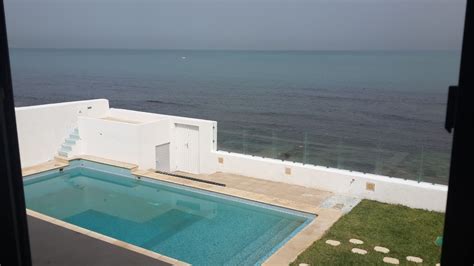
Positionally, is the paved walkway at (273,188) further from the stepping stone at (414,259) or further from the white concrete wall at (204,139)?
the stepping stone at (414,259)

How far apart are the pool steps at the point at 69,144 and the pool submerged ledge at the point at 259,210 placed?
0.36 m

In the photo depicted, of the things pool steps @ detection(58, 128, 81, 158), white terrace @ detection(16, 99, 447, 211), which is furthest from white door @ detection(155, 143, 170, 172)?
pool steps @ detection(58, 128, 81, 158)

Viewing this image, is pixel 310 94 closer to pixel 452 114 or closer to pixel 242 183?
pixel 242 183

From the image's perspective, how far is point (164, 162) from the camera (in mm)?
15211

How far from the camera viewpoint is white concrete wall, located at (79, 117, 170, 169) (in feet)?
47.1

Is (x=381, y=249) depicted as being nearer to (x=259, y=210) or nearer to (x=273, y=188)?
(x=259, y=210)

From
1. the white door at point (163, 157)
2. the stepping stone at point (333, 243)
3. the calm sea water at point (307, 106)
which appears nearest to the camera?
the stepping stone at point (333, 243)

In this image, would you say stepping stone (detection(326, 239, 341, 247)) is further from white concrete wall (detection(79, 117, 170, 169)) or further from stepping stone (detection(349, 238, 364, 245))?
white concrete wall (detection(79, 117, 170, 169))

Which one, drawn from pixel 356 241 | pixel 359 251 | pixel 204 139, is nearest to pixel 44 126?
pixel 204 139

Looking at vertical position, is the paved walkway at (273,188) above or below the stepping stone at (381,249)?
below

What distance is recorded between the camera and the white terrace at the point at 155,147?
1280 cm

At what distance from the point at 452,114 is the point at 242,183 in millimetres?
12150

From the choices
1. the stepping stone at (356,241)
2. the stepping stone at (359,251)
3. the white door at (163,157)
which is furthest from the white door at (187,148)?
the stepping stone at (359,251)

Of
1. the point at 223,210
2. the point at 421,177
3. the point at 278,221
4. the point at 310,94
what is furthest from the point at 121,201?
the point at 310,94
